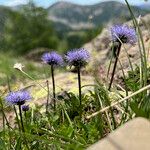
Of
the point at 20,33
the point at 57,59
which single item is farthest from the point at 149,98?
the point at 20,33

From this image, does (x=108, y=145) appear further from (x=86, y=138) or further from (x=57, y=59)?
(x=57, y=59)

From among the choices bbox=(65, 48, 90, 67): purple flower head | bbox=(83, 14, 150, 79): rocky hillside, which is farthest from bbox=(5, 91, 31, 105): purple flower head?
bbox=(83, 14, 150, 79): rocky hillside

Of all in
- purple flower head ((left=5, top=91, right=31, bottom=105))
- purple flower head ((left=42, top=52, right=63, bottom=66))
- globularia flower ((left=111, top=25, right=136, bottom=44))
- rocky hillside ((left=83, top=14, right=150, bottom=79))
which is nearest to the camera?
purple flower head ((left=5, top=91, right=31, bottom=105))

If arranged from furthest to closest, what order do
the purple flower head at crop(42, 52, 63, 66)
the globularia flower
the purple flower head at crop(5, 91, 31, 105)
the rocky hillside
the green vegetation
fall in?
the rocky hillside
the purple flower head at crop(42, 52, 63, 66)
the globularia flower
the purple flower head at crop(5, 91, 31, 105)
the green vegetation

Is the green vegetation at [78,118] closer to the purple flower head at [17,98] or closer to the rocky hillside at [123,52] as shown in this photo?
the purple flower head at [17,98]

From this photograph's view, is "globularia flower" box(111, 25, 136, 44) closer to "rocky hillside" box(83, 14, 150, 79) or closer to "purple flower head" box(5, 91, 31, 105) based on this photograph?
"rocky hillside" box(83, 14, 150, 79)

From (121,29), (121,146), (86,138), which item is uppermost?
(121,29)

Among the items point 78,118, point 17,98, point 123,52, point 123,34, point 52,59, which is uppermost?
point 123,34

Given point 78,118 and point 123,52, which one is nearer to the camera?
point 78,118

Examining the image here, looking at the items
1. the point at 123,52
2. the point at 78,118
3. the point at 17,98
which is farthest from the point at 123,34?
the point at 123,52

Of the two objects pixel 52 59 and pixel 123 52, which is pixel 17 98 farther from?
pixel 123 52

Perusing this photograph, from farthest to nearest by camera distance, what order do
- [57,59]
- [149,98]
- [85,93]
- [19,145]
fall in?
[85,93]
[57,59]
[19,145]
[149,98]
